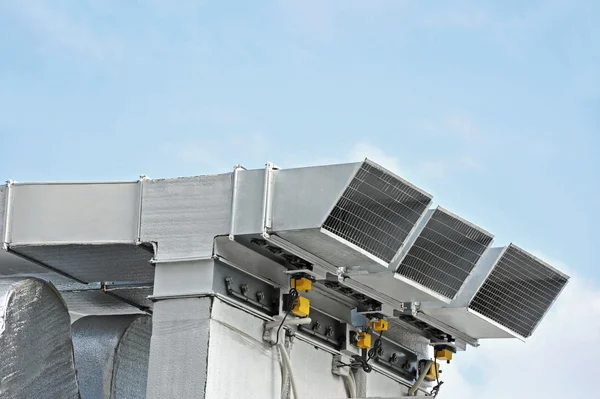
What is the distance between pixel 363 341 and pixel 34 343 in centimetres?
255

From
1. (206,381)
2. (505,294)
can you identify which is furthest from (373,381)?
(206,381)

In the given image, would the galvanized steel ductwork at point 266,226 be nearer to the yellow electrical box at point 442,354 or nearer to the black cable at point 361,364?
the black cable at point 361,364

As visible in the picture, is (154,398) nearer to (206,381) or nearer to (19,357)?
(206,381)

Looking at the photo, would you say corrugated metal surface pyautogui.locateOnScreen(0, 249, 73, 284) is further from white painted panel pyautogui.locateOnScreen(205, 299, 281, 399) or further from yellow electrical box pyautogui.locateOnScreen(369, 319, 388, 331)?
yellow electrical box pyautogui.locateOnScreen(369, 319, 388, 331)

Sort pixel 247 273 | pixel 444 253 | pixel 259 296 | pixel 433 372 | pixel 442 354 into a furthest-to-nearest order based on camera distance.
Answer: pixel 433 372
pixel 442 354
pixel 444 253
pixel 259 296
pixel 247 273

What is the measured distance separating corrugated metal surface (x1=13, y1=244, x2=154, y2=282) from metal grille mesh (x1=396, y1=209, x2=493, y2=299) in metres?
1.84

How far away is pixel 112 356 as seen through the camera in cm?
906

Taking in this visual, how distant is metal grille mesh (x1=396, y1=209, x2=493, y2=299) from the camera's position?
8.16 metres

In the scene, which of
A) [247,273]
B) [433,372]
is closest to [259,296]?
[247,273]

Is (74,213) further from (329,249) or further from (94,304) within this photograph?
(329,249)

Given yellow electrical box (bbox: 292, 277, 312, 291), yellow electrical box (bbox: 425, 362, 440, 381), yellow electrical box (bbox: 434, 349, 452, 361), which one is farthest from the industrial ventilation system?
yellow electrical box (bbox: 425, 362, 440, 381)

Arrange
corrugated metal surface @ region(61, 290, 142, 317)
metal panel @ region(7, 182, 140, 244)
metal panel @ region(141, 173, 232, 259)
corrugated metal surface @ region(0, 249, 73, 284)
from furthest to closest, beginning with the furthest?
corrugated metal surface @ region(61, 290, 142, 317), corrugated metal surface @ region(0, 249, 73, 284), metal panel @ region(7, 182, 140, 244), metal panel @ region(141, 173, 232, 259)

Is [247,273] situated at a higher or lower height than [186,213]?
lower

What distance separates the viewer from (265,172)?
7.52 m
